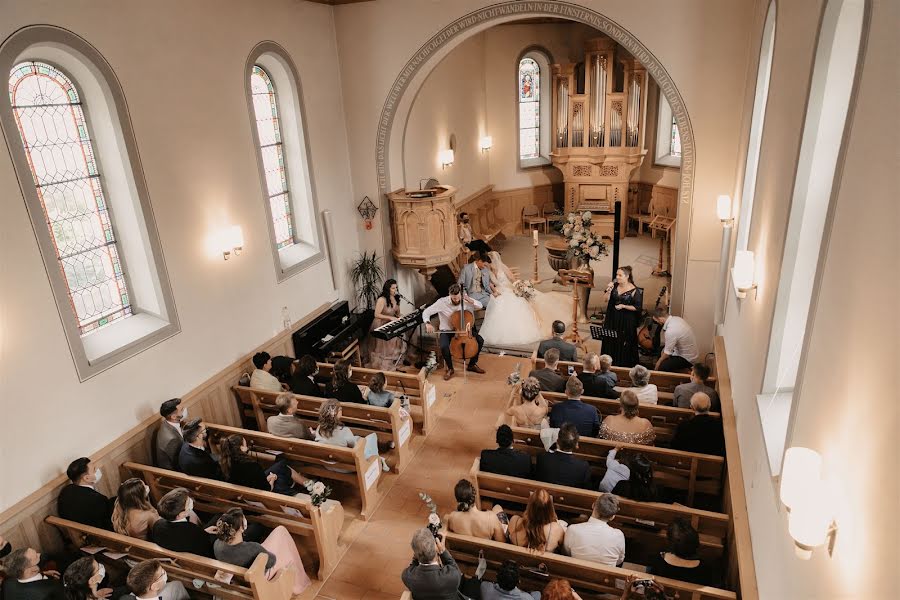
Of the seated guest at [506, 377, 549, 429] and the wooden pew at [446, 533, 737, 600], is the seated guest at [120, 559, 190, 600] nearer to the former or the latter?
the wooden pew at [446, 533, 737, 600]

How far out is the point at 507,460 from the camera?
16.4ft

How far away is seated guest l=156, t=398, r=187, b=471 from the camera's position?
5.57 metres

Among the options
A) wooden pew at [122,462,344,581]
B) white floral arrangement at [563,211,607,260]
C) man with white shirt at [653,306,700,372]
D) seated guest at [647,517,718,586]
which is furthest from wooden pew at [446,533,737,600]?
white floral arrangement at [563,211,607,260]

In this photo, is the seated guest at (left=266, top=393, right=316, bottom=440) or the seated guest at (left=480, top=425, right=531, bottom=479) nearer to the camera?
the seated guest at (left=480, top=425, right=531, bottom=479)

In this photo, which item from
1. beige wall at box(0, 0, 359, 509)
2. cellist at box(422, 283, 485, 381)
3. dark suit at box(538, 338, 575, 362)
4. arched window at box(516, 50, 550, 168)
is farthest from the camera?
arched window at box(516, 50, 550, 168)

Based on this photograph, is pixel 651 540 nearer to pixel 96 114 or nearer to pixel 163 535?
pixel 163 535

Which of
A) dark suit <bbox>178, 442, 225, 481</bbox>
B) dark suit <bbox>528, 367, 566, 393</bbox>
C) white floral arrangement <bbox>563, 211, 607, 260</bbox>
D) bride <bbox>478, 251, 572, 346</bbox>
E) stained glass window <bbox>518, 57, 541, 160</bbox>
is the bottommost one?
bride <bbox>478, 251, 572, 346</bbox>

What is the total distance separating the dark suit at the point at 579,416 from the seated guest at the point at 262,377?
3.16 meters

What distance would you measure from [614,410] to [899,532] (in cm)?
451

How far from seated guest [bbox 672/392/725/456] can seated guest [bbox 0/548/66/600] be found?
15.9 ft

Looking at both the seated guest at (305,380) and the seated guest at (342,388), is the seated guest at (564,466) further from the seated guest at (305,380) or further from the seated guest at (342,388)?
the seated guest at (305,380)

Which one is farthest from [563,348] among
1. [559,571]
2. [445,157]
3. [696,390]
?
[445,157]

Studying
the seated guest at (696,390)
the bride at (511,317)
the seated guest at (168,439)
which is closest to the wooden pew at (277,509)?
the seated guest at (168,439)

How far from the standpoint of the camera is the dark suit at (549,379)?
20.5 feet
